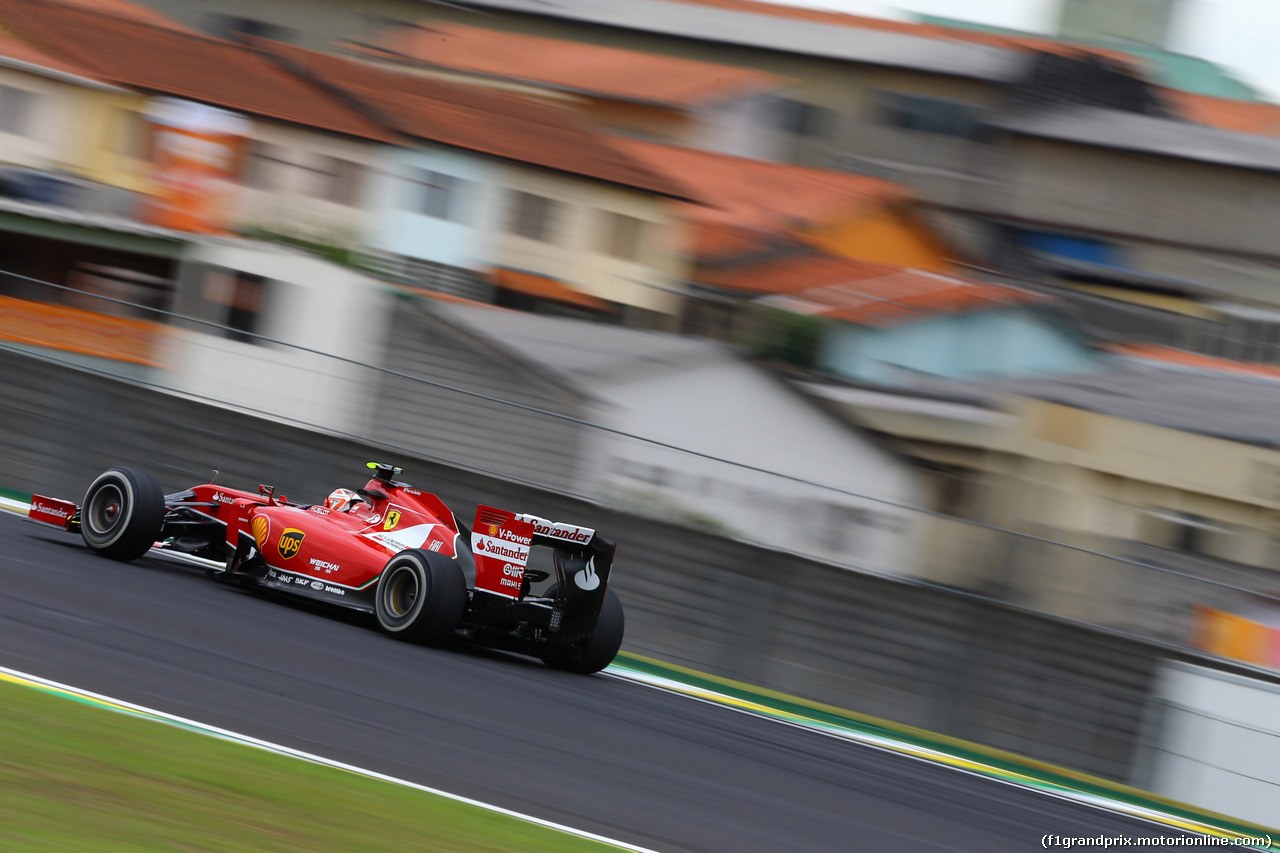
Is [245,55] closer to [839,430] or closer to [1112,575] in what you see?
[839,430]

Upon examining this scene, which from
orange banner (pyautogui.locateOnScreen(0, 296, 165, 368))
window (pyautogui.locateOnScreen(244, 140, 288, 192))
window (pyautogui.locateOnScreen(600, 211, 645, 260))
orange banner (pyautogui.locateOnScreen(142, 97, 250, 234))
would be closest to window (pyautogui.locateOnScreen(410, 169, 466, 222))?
window (pyautogui.locateOnScreen(244, 140, 288, 192))

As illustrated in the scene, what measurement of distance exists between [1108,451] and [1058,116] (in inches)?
675

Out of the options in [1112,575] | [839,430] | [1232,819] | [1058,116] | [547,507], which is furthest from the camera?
[1058,116]

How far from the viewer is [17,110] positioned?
3188 cm

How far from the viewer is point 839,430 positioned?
82.9 feet

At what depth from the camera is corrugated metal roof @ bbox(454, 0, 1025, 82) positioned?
136 feet

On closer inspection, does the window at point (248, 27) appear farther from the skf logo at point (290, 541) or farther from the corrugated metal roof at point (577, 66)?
the skf logo at point (290, 541)

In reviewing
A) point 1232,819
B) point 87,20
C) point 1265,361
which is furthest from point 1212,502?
point 87,20

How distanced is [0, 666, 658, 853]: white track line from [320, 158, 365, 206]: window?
27.2 m

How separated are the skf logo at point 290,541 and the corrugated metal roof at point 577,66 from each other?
31.8 metres

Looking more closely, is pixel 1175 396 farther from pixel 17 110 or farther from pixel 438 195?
pixel 17 110

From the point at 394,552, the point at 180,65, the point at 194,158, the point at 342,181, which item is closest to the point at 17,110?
the point at 180,65

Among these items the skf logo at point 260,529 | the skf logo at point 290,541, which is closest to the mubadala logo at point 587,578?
the skf logo at point 290,541

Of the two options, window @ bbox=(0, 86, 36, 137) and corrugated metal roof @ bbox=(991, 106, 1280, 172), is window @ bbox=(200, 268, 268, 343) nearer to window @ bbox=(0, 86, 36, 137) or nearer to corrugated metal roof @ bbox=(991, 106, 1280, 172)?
window @ bbox=(0, 86, 36, 137)
